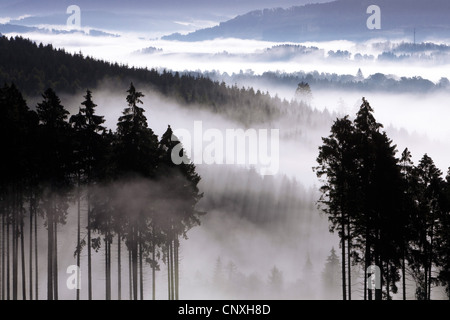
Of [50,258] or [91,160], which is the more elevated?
[91,160]

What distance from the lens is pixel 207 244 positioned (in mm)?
126062

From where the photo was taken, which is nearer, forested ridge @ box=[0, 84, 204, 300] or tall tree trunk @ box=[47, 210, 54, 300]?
forested ridge @ box=[0, 84, 204, 300]

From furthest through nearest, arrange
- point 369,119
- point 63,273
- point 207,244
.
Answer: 1. point 207,244
2. point 63,273
3. point 369,119

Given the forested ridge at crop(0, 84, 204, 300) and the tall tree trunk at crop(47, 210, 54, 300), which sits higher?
the forested ridge at crop(0, 84, 204, 300)

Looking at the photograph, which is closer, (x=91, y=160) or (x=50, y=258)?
(x=91, y=160)

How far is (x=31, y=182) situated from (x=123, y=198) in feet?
20.2

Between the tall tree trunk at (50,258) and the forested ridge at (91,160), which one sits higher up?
the forested ridge at (91,160)

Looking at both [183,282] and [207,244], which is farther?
[207,244]

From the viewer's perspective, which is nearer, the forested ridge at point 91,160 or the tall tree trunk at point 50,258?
the forested ridge at point 91,160
